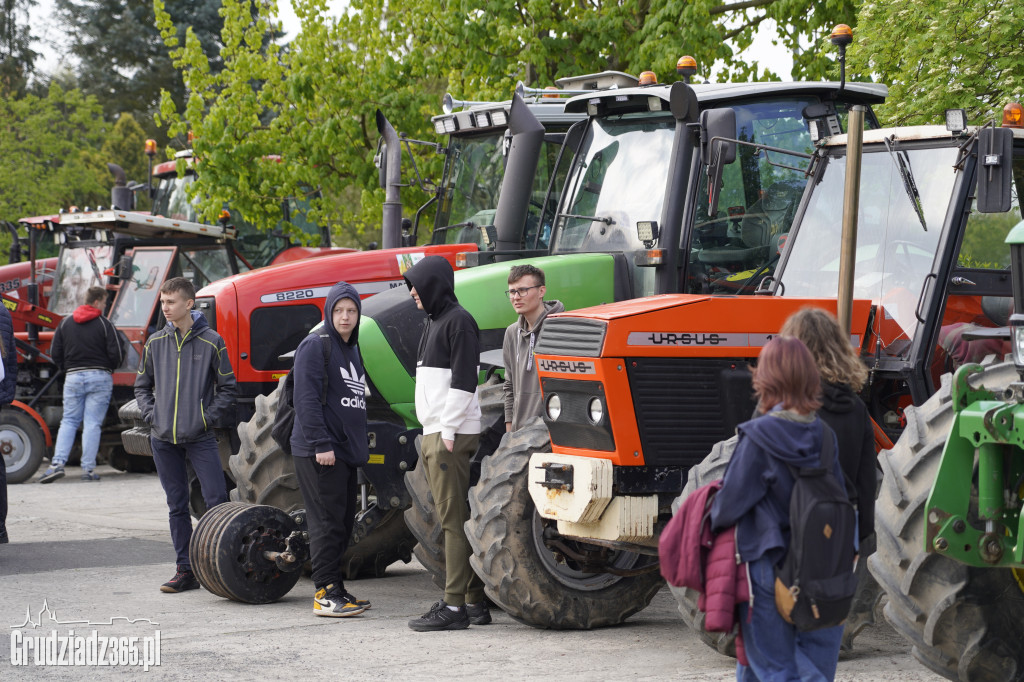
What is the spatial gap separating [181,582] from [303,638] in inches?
69.0

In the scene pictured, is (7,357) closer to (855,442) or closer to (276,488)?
(276,488)

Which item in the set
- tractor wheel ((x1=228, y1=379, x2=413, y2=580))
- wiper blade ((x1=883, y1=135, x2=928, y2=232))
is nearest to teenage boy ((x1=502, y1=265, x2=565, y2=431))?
tractor wheel ((x1=228, y1=379, x2=413, y2=580))

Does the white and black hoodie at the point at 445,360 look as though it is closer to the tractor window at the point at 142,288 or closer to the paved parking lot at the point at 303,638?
the paved parking lot at the point at 303,638

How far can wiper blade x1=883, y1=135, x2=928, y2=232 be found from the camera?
6.79m

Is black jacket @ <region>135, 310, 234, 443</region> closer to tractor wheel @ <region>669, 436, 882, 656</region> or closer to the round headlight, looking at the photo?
the round headlight

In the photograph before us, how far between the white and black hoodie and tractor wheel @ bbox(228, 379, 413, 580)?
1411 mm

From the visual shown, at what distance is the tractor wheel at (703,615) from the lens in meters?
5.79

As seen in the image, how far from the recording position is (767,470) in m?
4.11

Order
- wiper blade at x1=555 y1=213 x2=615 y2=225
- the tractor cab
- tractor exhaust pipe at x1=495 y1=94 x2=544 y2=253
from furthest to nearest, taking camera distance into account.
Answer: tractor exhaust pipe at x1=495 y1=94 x2=544 y2=253 < wiper blade at x1=555 y1=213 x2=615 y2=225 < the tractor cab

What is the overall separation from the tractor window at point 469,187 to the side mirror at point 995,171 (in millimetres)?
5087

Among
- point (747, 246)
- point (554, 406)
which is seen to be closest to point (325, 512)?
point (554, 406)

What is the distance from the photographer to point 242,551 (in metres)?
7.82

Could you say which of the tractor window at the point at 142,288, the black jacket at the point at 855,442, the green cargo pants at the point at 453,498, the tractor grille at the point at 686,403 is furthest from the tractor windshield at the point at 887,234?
the tractor window at the point at 142,288

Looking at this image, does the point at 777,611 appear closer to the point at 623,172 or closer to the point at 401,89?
the point at 623,172
